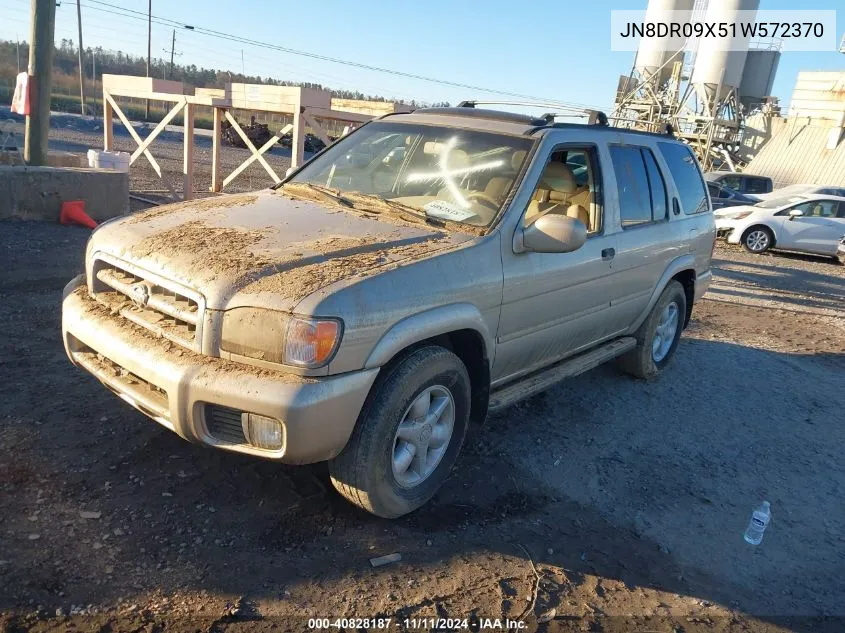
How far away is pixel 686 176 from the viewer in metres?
5.79

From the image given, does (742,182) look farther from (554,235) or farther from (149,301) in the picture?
(149,301)

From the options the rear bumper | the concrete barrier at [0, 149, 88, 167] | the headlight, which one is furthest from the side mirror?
the concrete barrier at [0, 149, 88, 167]

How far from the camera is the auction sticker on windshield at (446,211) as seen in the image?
142 inches

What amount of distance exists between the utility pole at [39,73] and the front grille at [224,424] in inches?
347

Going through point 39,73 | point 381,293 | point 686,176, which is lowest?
point 381,293

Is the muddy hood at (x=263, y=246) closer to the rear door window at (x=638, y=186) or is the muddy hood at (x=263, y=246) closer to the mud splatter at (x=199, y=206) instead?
the mud splatter at (x=199, y=206)

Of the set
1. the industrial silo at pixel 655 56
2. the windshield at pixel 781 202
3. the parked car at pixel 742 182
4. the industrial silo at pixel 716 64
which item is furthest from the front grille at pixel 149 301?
the industrial silo at pixel 655 56

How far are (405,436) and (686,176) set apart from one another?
3998 mm

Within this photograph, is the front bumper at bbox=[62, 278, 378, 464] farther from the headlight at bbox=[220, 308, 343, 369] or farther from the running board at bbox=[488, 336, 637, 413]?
the running board at bbox=[488, 336, 637, 413]

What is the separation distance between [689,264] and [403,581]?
4093 millimetres

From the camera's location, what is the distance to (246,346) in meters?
2.69

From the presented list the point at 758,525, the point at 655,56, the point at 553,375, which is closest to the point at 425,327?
the point at 553,375

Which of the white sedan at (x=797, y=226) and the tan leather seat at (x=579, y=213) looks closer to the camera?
the tan leather seat at (x=579, y=213)

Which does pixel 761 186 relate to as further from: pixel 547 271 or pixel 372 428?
pixel 372 428
